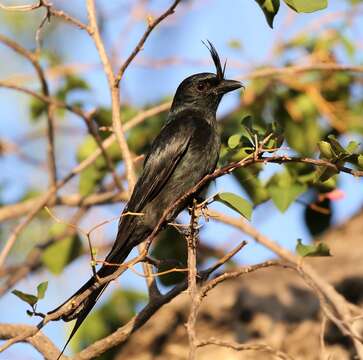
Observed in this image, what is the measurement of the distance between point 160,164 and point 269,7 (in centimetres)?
128

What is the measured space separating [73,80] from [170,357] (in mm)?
2037

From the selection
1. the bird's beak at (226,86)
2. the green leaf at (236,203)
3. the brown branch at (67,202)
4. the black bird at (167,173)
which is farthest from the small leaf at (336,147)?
the brown branch at (67,202)

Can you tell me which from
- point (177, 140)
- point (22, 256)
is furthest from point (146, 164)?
point (22, 256)

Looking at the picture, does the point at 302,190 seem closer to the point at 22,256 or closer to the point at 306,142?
the point at 306,142

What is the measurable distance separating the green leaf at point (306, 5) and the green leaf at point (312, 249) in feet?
3.38

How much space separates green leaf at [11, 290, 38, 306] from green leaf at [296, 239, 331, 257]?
3.91ft

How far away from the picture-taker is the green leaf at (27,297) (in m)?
3.00

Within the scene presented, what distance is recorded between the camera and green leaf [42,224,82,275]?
5.22m

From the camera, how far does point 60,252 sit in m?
5.26

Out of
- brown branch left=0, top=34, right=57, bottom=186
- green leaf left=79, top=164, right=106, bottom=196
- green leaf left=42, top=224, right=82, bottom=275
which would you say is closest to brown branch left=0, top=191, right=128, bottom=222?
green leaf left=79, top=164, right=106, bottom=196

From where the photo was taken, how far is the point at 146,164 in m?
4.31

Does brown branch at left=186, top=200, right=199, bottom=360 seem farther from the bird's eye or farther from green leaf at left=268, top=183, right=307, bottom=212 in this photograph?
the bird's eye

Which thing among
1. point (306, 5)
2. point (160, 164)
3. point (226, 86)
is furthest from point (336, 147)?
point (226, 86)

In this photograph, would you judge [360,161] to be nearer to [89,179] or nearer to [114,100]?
[114,100]
